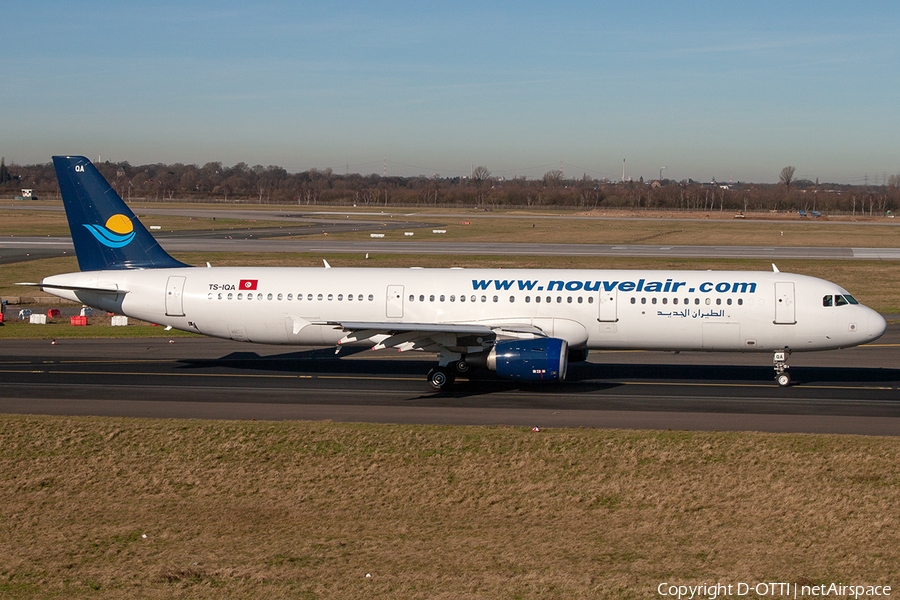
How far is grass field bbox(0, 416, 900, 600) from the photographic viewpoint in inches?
573

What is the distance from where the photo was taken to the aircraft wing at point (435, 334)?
29047 mm

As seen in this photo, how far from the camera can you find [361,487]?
19.7 meters

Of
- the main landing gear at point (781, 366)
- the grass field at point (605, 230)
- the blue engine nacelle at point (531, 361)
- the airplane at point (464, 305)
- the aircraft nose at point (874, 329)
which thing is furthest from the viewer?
the grass field at point (605, 230)

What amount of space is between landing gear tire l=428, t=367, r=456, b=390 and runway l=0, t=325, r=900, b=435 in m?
0.39

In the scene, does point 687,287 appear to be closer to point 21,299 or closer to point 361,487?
point 361,487

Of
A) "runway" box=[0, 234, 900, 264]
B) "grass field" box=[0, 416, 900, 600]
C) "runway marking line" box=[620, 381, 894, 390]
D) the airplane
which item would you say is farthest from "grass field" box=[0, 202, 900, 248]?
"grass field" box=[0, 416, 900, 600]

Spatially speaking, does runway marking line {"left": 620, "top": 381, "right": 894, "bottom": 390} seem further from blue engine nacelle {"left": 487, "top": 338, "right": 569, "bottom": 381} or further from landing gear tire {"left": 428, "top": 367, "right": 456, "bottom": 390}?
landing gear tire {"left": 428, "top": 367, "right": 456, "bottom": 390}

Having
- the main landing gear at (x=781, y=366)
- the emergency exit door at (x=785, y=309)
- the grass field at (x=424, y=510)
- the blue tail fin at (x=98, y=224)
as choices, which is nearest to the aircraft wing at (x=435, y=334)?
the grass field at (x=424, y=510)

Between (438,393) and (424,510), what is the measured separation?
11.3 metres

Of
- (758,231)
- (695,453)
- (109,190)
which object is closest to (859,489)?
(695,453)

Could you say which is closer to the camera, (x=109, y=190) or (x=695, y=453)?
(x=695, y=453)

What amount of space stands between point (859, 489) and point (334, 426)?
1391 cm

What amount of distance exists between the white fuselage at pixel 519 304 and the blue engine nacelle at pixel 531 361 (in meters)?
2.32

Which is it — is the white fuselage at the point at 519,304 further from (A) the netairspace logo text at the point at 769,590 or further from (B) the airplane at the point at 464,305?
(A) the netairspace logo text at the point at 769,590
